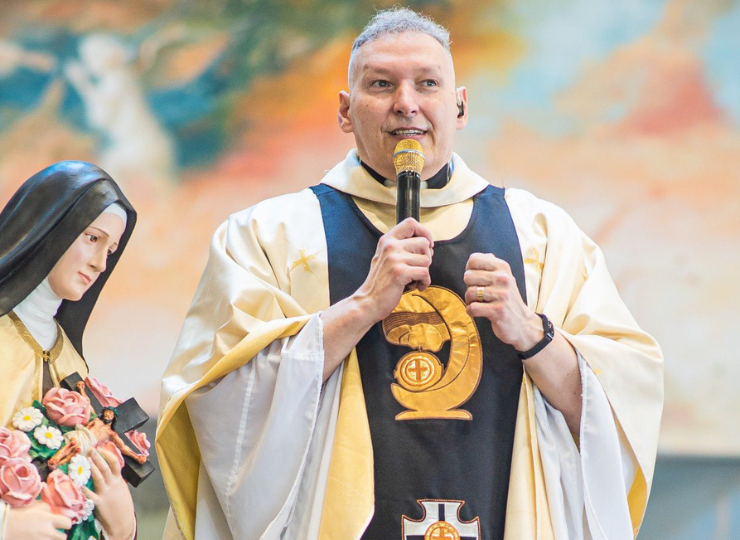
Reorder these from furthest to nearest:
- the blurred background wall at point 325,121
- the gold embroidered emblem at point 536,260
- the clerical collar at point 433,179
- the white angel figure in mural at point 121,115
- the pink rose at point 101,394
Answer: the white angel figure in mural at point 121,115, the blurred background wall at point 325,121, the clerical collar at point 433,179, the gold embroidered emblem at point 536,260, the pink rose at point 101,394

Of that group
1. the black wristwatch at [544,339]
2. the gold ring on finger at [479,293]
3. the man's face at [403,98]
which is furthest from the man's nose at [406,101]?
the black wristwatch at [544,339]

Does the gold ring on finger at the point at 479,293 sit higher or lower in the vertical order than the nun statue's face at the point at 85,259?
lower

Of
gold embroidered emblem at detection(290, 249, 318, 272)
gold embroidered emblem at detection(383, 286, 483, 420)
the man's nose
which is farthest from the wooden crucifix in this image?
the man's nose

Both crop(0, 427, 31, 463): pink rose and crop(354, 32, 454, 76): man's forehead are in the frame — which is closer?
crop(0, 427, 31, 463): pink rose

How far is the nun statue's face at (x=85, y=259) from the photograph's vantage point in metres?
3.21

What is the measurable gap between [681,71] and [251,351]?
12.6ft

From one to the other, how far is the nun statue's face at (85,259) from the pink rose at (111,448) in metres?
0.45

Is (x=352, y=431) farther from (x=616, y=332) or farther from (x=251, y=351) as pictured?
(x=616, y=332)

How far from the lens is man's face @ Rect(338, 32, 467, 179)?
134 inches

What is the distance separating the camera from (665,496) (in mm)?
5273

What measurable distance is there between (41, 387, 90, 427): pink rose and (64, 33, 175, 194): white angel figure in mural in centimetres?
314

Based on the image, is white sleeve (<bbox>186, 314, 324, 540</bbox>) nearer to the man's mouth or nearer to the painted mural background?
the man's mouth

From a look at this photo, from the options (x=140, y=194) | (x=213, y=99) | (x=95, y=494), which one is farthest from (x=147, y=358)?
(x=95, y=494)

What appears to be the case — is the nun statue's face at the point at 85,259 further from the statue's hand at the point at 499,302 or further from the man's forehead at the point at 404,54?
the statue's hand at the point at 499,302
